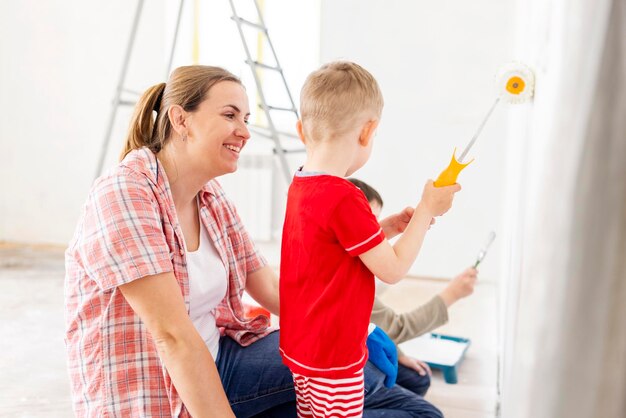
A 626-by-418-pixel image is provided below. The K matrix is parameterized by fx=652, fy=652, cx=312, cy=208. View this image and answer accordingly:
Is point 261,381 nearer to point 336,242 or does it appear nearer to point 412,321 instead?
point 336,242

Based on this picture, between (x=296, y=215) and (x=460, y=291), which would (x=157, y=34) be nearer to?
(x=460, y=291)

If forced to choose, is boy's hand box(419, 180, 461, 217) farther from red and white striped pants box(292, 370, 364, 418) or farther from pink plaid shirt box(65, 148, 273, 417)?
pink plaid shirt box(65, 148, 273, 417)

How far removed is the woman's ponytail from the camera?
1465 millimetres

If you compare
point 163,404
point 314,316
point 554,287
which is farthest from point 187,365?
point 554,287

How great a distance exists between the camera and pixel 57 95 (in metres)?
4.65

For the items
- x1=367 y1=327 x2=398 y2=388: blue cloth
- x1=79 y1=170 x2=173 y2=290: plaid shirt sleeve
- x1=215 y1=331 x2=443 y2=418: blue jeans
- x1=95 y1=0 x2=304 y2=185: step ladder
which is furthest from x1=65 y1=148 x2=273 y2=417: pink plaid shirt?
x1=95 y1=0 x2=304 y2=185: step ladder

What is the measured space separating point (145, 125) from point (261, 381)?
651mm

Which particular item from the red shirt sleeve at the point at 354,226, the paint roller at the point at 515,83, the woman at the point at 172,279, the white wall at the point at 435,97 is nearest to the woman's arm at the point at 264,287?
the woman at the point at 172,279

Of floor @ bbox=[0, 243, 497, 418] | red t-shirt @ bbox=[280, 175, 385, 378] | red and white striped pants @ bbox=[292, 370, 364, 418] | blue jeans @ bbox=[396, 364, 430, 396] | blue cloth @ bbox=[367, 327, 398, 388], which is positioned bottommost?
floor @ bbox=[0, 243, 497, 418]

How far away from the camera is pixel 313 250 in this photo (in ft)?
4.08

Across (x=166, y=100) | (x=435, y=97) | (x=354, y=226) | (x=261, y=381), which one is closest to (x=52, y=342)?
(x=261, y=381)

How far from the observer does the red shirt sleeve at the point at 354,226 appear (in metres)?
1.18

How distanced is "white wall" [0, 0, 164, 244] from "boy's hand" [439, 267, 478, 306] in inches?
124

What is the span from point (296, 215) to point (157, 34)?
3.53 metres
